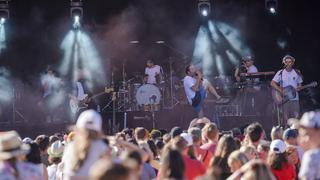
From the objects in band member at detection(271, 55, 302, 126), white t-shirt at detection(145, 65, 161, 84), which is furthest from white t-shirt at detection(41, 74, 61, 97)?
band member at detection(271, 55, 302, 126)

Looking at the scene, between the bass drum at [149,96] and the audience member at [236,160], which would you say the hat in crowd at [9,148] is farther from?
the bass drum at [149,96]

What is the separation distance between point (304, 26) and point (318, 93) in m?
2.47

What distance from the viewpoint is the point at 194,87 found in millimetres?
16203

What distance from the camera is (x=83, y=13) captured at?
2209 cm

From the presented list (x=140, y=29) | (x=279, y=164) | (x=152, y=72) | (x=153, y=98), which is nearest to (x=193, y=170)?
(x=279, y=164)

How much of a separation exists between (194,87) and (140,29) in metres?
6.50

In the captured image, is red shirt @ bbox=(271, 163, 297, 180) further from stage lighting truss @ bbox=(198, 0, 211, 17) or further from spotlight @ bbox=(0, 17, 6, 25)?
spotlight @ bbox=(0, 17, 6, 25)

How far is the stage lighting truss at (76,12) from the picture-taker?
21.7 metres

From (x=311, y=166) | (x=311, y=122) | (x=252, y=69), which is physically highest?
(x=252, y=69)

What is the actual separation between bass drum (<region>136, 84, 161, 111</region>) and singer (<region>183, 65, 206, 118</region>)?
1.79 metres

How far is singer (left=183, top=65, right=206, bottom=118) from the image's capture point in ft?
53.1

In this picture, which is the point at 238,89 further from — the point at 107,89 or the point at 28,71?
the point at 28,71

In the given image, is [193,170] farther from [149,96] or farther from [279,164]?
[149,96]

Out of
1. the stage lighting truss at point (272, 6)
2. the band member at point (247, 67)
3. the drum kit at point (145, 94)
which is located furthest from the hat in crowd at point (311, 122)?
the stage lighting truss at point (272, 6)
